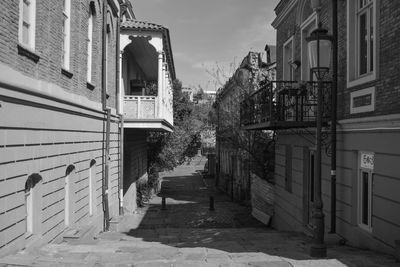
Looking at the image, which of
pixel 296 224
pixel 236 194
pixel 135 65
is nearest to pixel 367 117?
pixel 296 224

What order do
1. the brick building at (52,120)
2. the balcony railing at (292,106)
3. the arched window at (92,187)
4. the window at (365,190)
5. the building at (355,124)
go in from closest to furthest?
the brick building at (52,120) < the building at (355,124) < the window at (365,190) < the balcony railing at (292,106) < the arched window at (92,187)

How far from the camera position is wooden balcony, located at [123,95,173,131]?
16906 millimetres

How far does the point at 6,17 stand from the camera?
6816mm

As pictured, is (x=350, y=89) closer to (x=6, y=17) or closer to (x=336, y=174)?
(x=336, y=174)

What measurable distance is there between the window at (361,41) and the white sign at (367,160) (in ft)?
4.49

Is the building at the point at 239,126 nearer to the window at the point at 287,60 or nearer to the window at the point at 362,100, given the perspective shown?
the window at the point at 287,60

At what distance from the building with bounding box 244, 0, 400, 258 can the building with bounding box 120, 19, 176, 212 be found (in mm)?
4588

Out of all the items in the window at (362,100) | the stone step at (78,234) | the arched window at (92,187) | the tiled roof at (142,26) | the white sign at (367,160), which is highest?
the tiled roof at (142,26)

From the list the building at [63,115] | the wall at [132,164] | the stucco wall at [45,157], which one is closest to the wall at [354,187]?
the building at [63,115]

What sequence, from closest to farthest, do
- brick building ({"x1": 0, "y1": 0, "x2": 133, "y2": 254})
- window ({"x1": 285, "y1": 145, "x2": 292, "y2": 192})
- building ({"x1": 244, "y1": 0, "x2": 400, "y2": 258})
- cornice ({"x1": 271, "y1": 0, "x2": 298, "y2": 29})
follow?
1. brick building ({"x1": 0, "y1": 0, "x2": 133, "y2": 254})
2. building ({"x1": 244, "y1": 0, "x2": 400, "y2": 258})
3. cornice ({"x1": 271, "y1": 0, "x2": 298, "y2": 29})
4. window ({"x1": 285, "y1": 145, "x2": 292, "y2": 192})

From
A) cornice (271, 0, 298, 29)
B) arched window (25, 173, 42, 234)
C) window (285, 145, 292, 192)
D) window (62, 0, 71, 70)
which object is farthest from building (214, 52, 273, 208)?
arched window (25, 173, 42, 234)

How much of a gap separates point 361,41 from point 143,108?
9.41 meters

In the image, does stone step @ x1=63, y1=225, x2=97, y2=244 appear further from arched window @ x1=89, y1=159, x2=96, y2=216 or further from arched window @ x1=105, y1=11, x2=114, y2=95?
arched window @ x1=105, y1=11, x2=114, y2=95

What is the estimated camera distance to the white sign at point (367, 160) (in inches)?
337
